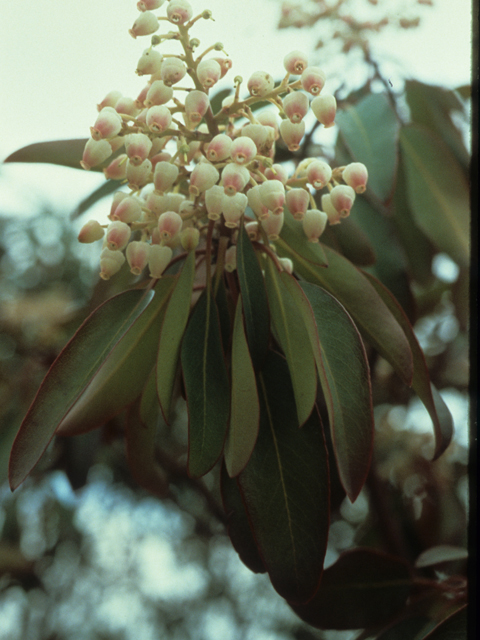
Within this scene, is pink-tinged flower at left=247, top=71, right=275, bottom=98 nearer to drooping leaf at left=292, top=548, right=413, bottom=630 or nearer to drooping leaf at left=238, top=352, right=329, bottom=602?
drooping leaf at left=238, top=352, right=329, bottom=602

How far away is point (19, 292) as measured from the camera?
1584 millimetres

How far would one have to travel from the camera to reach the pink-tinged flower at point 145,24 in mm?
483

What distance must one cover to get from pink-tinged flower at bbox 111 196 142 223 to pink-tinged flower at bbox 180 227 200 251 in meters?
0.05

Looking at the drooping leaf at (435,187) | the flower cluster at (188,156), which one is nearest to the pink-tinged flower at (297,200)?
the flower cluster at (188,156)

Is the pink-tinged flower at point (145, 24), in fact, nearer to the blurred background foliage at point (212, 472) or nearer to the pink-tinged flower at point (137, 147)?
the pink-tinged flower at point (137, 147)

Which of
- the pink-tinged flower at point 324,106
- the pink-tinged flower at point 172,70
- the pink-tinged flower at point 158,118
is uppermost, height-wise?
the pink-tinged flower at point 172,70

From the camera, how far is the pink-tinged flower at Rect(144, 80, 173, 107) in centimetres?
48

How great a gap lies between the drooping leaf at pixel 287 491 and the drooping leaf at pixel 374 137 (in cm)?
27

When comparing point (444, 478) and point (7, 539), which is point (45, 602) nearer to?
point (7, 539)

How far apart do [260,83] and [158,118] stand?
9 cm

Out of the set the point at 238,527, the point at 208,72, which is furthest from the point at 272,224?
the point at 238,527

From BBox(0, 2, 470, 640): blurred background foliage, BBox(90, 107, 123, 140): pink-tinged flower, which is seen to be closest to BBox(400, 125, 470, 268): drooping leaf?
BBox(0, 2, 470, 640): blurred background foliage

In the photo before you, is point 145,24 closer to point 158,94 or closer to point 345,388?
point 158,94

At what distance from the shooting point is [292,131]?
19.5 inches
